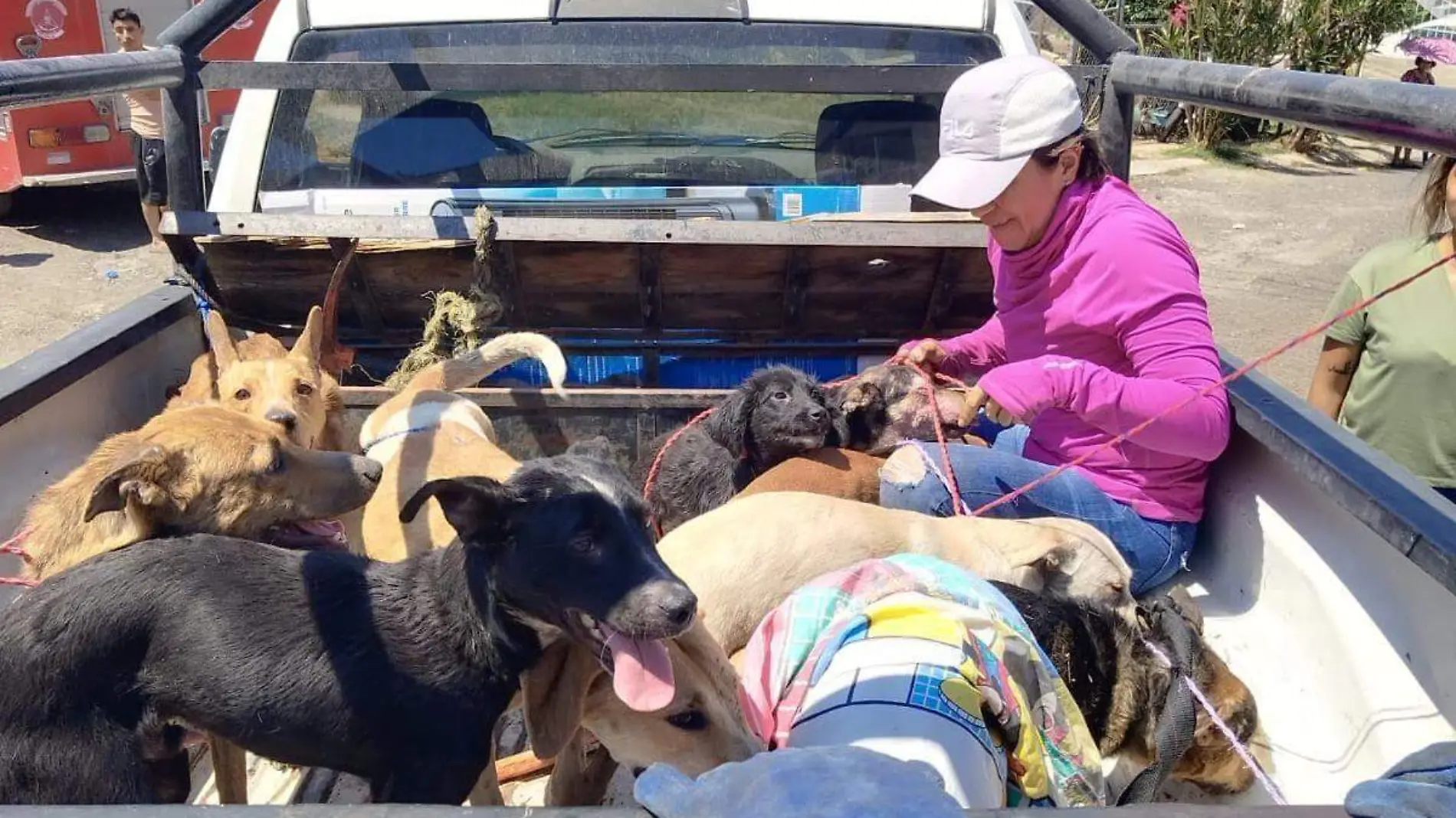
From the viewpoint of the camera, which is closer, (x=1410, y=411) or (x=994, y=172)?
(x=994, y=172)

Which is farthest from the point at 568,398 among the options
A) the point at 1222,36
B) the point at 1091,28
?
the point at 1222,36

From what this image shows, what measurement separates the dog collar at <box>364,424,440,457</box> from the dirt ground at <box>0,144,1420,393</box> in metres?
6.12

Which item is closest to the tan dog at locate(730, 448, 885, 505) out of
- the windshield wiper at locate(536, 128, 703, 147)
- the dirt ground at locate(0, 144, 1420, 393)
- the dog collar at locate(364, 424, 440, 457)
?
the dog collar at locate(364, 424, 440, 457)

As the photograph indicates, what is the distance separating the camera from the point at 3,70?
2.38 meters

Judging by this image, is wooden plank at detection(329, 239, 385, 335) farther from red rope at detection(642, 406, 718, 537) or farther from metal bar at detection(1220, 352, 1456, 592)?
metal bar at detection(1220, 352, 1456, 592)

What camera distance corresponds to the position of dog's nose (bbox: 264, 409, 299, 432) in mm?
3348

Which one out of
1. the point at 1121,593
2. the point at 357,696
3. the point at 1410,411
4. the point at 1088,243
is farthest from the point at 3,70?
the point at 1410,411

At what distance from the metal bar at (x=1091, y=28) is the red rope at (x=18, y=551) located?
136 inches

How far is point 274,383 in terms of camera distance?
3.55 meters

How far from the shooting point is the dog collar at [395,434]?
358 centimetres

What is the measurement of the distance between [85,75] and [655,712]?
2.16m

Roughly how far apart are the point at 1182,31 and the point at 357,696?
21642 millimetres

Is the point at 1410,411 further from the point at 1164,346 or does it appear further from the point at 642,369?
the point at 642,369

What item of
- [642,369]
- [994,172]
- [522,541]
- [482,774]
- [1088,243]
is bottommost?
[482,774]
